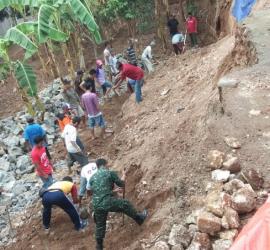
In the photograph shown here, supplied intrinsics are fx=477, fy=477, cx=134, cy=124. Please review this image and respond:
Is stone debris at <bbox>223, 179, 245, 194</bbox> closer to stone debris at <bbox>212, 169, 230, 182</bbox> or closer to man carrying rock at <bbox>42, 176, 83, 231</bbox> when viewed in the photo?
stone debris at <bbox>212, 169, 230, 182</bbox>

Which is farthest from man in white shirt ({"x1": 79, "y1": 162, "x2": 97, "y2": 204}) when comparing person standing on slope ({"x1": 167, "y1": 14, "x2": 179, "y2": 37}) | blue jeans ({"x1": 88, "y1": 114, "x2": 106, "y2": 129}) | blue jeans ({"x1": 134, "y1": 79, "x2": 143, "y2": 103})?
person standing on slope ({"x1": 167, "y1": 14, "x2": 179, "y2": 37})

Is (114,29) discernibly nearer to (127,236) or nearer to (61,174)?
(61,174)

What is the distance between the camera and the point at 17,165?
11.0 m

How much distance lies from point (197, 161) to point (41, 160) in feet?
9.32

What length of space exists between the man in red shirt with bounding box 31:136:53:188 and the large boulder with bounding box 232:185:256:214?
3690 millimetres

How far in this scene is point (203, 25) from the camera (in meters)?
16.9

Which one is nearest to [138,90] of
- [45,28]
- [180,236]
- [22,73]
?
[45,28]

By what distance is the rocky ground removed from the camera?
6.01 meters

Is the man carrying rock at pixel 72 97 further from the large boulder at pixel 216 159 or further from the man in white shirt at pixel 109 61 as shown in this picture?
the large boulder at pixel 216 159

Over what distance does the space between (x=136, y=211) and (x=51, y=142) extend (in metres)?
5.41

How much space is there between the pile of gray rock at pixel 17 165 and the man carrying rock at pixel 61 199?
1391 mm

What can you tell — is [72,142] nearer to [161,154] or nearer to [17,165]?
[161,154]

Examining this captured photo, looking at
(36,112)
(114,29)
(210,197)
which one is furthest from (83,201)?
(114,29)

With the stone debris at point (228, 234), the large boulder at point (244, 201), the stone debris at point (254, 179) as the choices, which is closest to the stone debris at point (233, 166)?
the stone debris at point (254, 179)
